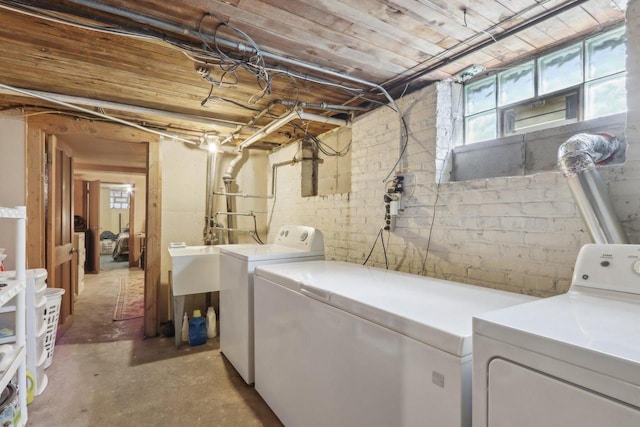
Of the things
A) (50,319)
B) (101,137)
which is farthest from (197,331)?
(101,137)

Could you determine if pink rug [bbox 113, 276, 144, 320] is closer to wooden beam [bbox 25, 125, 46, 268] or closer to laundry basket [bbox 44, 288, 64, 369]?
laundry basket [bbox 44, 288, 64, 369]

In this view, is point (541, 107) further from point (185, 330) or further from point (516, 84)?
point (185, 330)

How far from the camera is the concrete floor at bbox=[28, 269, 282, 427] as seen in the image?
196cm

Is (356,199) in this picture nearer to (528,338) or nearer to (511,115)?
(511,115)

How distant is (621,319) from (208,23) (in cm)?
195

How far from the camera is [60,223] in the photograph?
3.31 m

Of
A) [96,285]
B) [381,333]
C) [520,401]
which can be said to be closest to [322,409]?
[381,333]

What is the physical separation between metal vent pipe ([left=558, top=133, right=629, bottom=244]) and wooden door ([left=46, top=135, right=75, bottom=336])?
3.98 meters

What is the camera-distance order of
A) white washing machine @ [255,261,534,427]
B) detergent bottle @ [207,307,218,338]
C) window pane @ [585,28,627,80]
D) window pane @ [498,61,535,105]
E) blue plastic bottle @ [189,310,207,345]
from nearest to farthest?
white washing machine @ [255,261,534,427]
window pane @ [585,28,627,80]
window pane @ [498,61,535,105]
blue plastic bottle @ [189,310,207,345]
detergent bottle @ [207,307,218,338]

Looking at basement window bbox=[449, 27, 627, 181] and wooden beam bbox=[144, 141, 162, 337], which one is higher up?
basement window bbox=[449, 27, 627, 181]

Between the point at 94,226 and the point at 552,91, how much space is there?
24.7ft

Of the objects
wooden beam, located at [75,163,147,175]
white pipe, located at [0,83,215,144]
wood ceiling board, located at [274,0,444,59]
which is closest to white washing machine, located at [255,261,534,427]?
wood ceiling board, located at [274,0,444,59]

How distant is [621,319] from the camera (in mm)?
841

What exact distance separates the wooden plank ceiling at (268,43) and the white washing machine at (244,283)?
1165 millimetres
